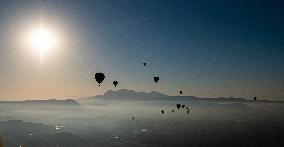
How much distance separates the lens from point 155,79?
108 m

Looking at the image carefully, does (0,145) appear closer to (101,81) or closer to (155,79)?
(101,81)

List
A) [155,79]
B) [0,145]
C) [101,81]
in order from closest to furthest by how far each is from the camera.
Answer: [0,145]
[101,81]
[155,79]

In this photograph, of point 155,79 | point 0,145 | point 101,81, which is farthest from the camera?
point 155,79

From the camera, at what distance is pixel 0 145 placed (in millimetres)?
23875

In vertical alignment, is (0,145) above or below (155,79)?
below

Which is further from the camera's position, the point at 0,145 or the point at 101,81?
the point at 101,81

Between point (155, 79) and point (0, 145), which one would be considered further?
point (155, 79)

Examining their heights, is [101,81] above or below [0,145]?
above

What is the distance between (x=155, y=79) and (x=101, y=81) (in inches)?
1235

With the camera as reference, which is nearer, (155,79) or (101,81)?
(101,81)

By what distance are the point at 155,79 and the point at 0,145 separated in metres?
85.3

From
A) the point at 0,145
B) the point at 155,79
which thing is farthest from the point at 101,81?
the point at 0,145

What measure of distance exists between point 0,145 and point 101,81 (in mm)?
56227

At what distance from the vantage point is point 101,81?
80000 mm
